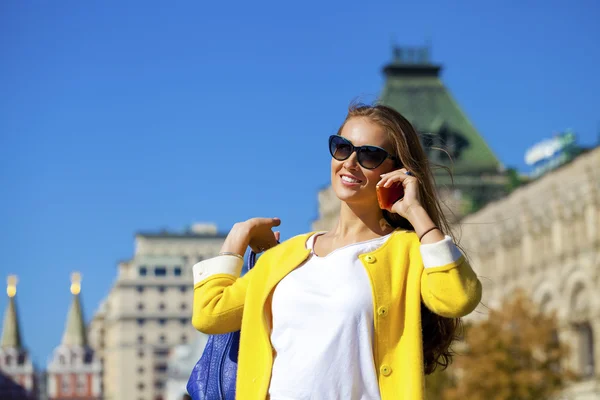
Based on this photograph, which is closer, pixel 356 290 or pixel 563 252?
pixel 356 290

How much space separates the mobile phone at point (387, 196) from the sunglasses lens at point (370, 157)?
0.12m

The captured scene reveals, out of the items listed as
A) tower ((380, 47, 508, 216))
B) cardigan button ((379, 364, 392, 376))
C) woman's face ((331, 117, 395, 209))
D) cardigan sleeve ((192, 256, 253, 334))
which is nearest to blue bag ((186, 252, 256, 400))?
cardigan sleeve ((192, 256, 253, 334))

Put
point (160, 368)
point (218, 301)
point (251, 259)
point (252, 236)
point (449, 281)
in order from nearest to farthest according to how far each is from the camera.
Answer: point (449, 281), point (218, 301), point (252, 236), point (251, 259), point (160, 368)

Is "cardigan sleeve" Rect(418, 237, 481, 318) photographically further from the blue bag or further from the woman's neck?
→ the blue bag

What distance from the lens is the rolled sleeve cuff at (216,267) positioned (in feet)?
22.4

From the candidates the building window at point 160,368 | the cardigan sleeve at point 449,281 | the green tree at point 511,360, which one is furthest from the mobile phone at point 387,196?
the building window at point 160,368

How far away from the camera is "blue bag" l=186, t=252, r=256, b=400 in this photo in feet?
23.2

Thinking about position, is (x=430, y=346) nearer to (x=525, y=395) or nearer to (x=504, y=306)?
(x=525, y=395)

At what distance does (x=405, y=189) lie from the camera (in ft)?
21.4

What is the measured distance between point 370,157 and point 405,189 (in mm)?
246

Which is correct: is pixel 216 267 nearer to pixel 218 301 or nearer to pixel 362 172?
pixel 218 301

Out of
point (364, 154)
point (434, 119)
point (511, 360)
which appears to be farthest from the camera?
point (434, 119)

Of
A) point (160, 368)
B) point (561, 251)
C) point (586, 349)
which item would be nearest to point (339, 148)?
point (586, 349)

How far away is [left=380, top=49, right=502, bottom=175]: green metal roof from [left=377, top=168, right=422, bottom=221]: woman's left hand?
93.3m
